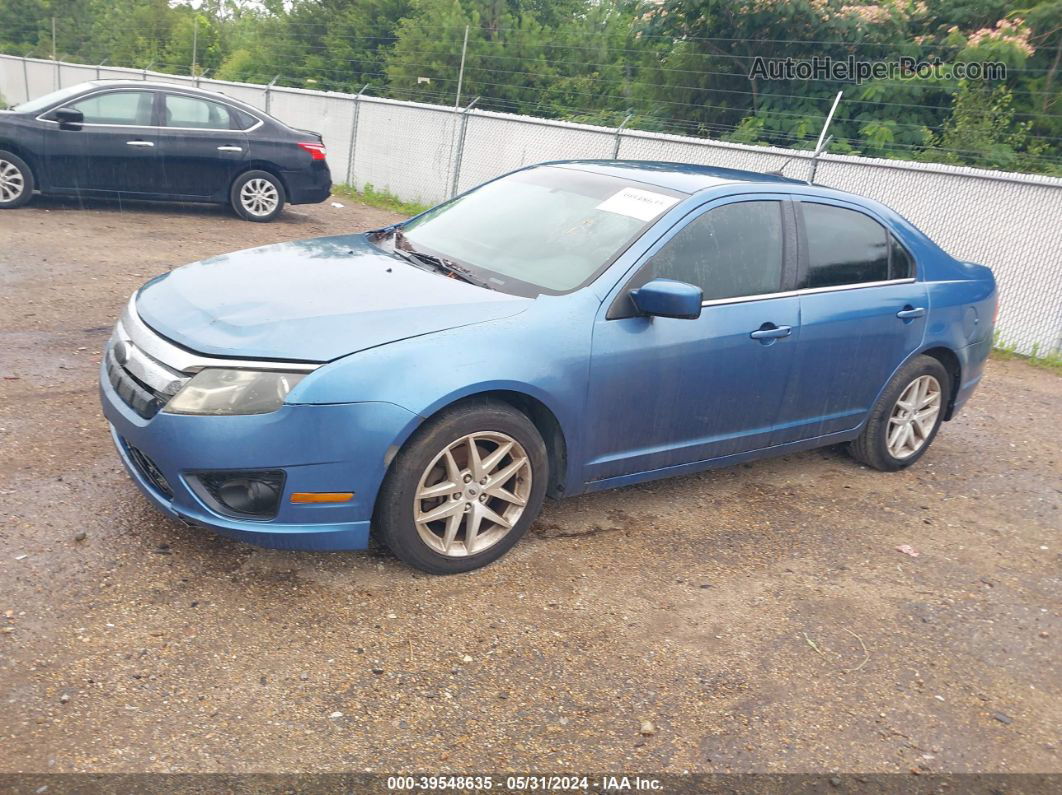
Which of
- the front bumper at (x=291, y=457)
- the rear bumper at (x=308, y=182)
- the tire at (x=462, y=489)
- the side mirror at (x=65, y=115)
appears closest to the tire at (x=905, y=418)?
the tire at (x=462, y=489)

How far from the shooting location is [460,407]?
3.81 m

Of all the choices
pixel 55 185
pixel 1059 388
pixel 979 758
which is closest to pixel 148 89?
pixel 55 185

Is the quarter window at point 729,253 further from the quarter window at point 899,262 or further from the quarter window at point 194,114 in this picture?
the quarter window at point 194,114

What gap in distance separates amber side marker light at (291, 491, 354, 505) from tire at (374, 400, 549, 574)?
0.16m

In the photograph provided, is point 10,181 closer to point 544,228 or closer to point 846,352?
point 544,228

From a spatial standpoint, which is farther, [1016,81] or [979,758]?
[1016,81]

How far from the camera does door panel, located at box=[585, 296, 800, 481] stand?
421 cm

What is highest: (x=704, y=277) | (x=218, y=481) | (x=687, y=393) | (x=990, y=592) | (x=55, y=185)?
(x=704, y=277)

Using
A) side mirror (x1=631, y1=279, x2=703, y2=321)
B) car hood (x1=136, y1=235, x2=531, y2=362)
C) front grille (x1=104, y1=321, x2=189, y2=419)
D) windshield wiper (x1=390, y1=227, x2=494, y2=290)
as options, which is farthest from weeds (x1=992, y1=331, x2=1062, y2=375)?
front grille (x1=104, y1=321, x2=189, y2=419)

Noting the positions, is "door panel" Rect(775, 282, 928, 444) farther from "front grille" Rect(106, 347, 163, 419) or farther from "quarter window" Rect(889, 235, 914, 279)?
"front grille" Rect(106, 347, 163, 419)

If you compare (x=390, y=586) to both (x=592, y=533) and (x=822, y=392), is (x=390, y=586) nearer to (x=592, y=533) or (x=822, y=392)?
(x=592, y=533)

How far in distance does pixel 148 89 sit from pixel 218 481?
9.02 metres

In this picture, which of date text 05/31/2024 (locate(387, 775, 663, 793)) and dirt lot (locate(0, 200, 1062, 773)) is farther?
dirt lot (locate(0, 200, 1062, 773))

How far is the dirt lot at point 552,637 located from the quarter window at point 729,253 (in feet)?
3.85
